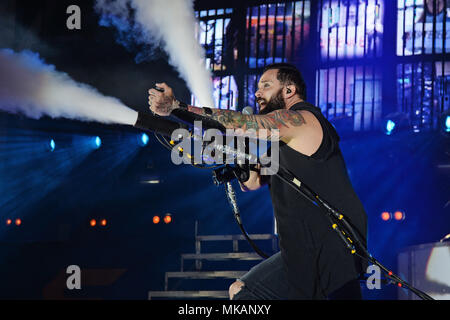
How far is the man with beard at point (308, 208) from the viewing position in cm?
267

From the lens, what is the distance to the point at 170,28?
22.4ft

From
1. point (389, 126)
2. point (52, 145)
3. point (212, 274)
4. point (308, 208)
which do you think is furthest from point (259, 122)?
point (52, 145)

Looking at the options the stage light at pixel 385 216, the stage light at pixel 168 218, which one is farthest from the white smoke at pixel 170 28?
the stage light at pixel 385 216

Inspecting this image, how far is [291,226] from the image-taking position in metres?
2.78

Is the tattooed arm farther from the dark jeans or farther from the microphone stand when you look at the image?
the dark jeans

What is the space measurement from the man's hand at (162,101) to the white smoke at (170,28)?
9.68 feet

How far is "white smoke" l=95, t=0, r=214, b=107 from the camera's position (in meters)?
6.05

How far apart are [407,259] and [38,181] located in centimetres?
706

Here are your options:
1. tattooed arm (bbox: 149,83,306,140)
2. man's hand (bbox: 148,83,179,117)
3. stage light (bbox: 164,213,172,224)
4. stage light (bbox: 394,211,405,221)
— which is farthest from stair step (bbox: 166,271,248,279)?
man's hand (bbox: 148,83,179,117)

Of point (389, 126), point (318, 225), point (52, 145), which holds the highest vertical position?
point (389, 126)

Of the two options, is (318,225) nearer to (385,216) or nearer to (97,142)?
(385,216)

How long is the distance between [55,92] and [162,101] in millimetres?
2411

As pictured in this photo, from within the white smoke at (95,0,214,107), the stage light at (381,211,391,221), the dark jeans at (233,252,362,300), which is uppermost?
the white smoke at (95,0,214,107)

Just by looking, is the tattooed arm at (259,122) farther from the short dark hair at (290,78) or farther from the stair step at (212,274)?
the stair step at (212,274)
